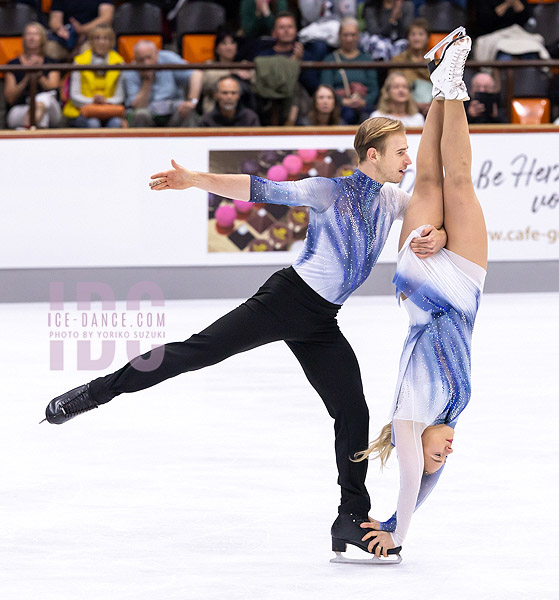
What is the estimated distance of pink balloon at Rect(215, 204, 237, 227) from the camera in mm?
8195

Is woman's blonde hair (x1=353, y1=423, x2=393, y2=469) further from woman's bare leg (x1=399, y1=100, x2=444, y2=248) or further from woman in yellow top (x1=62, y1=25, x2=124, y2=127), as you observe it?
woman in yellow top (x1=62, y1=25, x2=124, y2=127)

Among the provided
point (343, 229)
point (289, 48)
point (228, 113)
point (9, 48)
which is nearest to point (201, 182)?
point (343, 229)

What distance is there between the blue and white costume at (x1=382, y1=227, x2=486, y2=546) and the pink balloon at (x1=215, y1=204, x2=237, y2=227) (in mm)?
5479

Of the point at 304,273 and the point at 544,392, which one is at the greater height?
the point at 304,273

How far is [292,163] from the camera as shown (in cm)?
821

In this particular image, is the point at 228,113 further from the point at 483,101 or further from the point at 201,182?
the point at 201,182

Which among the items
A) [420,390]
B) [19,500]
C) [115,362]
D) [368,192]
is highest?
[368,192]

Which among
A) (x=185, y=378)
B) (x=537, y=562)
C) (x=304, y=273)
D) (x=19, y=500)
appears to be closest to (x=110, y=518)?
(x=19, y=500)

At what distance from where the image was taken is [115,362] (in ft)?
18.9

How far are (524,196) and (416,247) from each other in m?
5.94

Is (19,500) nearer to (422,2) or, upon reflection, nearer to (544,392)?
(544,392)

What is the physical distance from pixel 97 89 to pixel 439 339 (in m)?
6.28

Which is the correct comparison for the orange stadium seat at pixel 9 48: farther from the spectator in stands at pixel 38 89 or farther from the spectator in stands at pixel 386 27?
the spectator in stands at pixel 386 27

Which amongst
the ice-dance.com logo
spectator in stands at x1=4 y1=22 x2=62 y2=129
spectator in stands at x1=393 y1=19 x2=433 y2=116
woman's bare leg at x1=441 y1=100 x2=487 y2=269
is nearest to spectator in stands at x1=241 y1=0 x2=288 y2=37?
spectator in stands at x1=393 y1=19 x2=433 y2=116
